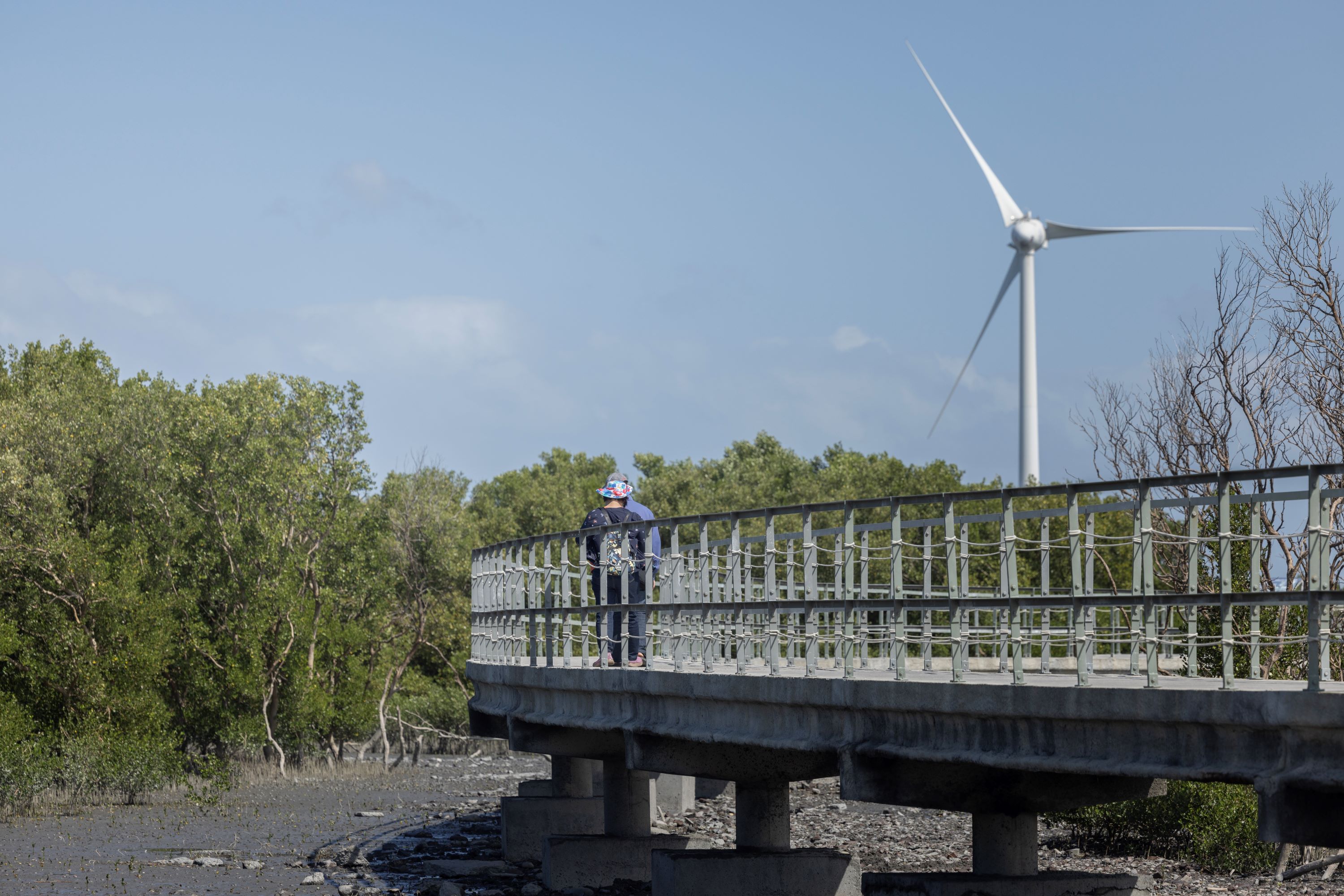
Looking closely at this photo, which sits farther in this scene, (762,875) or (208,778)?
(208,778)

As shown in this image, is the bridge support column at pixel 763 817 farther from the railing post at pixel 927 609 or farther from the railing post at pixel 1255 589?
the railing post at pixel 1255 589

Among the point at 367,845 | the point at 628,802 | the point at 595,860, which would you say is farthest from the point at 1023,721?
the point at 367,845

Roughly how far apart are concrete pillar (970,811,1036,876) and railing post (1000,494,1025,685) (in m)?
2.94

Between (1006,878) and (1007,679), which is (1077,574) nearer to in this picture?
(1007,679)

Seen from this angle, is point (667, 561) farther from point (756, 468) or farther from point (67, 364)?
point (756, 468)

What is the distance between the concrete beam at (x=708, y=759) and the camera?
49.8ft

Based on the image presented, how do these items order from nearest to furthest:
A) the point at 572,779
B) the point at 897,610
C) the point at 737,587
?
the point at 897,610 < the point at 737,587 < the point at 572,779

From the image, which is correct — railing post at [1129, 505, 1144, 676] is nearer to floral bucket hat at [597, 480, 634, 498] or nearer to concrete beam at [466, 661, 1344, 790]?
concrete beam at [466, 661, 1344, 790]

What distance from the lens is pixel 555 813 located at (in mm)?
24047

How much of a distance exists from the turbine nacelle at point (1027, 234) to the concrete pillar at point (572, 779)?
26.7m

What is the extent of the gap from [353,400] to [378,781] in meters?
11.5

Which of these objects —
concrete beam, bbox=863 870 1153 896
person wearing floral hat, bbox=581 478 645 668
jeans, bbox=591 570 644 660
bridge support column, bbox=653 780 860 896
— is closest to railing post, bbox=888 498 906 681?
concrete beam, bbox=863 870 1153 896

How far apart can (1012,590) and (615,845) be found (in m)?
11.4

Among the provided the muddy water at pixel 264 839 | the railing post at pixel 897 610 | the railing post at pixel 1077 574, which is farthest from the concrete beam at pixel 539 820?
the railing post at pixel 1077 574
